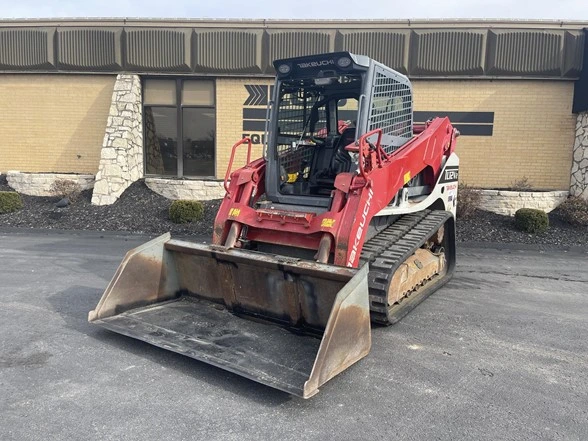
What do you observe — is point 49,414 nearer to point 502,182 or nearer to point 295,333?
point 295,333

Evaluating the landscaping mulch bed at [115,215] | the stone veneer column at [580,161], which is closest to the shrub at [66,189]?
the landscaping mulch bed at [115,215]

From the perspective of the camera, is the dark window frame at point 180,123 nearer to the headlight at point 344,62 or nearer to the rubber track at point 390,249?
the rubber track at point 390,249

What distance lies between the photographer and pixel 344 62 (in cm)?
490

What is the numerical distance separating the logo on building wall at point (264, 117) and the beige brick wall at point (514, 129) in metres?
0.14

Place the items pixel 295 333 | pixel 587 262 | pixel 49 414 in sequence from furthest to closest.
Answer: pixel 587 262, pixel 295 333, pixel 49 414

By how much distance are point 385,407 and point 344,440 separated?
0.52m

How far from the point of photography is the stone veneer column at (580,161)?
36.7 feet

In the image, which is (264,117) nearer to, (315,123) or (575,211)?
(315,123)

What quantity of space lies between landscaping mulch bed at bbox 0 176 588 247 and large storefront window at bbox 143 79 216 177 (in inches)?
46.0

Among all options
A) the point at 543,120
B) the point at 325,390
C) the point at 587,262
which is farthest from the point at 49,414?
the point at 543,120

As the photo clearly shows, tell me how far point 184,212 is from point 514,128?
8245 millimetres

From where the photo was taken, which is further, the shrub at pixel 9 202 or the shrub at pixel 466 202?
the shrub at pixel 9 202

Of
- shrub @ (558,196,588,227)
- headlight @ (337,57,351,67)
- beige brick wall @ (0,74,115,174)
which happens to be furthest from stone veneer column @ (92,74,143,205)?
shrub @ (558,196,588,227)

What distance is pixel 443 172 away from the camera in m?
6.71
